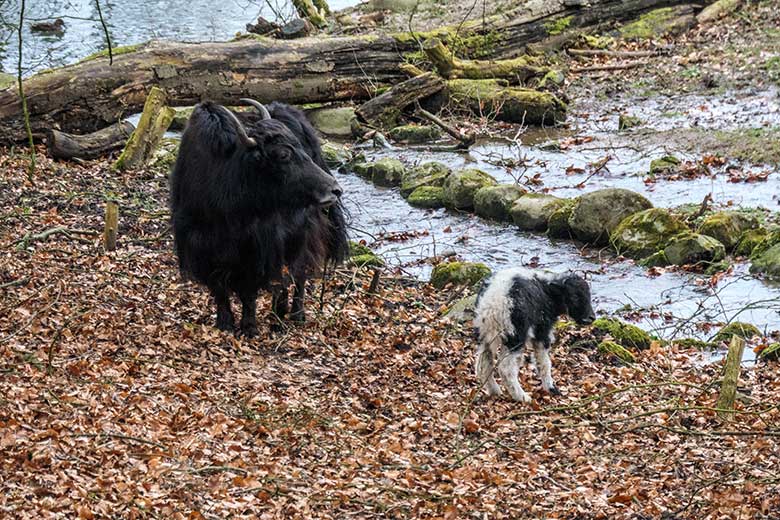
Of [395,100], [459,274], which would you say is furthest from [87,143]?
[459,274]

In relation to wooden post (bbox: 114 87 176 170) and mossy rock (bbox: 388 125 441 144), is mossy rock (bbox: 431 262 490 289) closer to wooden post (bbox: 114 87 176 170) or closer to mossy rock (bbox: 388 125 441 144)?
wooden post (bbox: 114 87 176 170)

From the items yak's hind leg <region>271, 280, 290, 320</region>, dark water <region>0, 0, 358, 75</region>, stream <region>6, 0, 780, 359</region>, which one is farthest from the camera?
dark water <region>0, 0, 358, 75</region>

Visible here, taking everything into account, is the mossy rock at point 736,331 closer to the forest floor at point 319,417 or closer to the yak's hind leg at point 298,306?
the forest floor at point 319,417

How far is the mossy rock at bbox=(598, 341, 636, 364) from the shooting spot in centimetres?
974

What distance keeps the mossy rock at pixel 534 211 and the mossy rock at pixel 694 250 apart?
2103 millimetres

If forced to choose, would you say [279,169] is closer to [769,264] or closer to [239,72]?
[769,264]

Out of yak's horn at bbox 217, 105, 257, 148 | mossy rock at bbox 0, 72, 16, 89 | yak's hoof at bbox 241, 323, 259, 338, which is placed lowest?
yak's hoof at bbox 241, 323, 259, 338

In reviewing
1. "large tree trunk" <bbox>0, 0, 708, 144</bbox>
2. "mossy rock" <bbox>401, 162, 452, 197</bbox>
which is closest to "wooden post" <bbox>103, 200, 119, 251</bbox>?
"large tree trunk" <bbox>0, 0, 708, 144</bbox>

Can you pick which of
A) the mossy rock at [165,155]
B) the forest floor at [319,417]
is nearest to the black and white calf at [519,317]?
the forest floor at [319,417]

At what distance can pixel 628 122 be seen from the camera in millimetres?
18453

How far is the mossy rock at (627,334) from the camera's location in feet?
33.5

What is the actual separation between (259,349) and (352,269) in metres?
2.93

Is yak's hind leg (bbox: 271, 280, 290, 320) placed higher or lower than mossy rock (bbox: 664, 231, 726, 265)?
higher

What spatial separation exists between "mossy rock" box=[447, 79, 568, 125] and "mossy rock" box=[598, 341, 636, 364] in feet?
31.9
